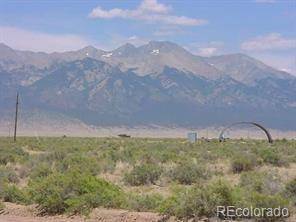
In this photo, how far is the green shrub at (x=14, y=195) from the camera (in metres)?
21.2

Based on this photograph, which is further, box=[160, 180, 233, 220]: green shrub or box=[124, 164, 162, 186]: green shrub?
box=[124, 164, 162, 186]: green shrub

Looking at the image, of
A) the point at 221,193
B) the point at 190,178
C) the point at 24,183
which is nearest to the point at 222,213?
the point at 221,193

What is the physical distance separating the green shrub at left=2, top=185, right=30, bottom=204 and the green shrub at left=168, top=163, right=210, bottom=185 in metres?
7.96

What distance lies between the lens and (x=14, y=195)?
21.6m

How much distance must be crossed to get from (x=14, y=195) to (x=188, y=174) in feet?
29.0

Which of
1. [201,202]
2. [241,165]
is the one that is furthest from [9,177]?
[201,202]

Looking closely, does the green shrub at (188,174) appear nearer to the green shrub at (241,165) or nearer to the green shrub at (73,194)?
the green shrub at (241,165)

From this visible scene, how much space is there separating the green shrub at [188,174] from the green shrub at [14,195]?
26.1 feet

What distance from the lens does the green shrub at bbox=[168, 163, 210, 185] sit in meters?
27.5

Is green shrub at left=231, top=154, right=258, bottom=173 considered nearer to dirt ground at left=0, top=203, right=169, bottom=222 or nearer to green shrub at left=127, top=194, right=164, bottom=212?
green shrub at left=127, top=194, right=164, bottom=212

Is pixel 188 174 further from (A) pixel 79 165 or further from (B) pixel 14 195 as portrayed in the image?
(B) pixel 14 195

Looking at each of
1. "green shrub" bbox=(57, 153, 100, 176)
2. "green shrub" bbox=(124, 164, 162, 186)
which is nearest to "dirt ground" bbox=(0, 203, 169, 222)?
"green shrub" bbox=(124, 164, 162, 186)

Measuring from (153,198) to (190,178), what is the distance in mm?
8256

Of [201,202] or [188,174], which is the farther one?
[188,174]
